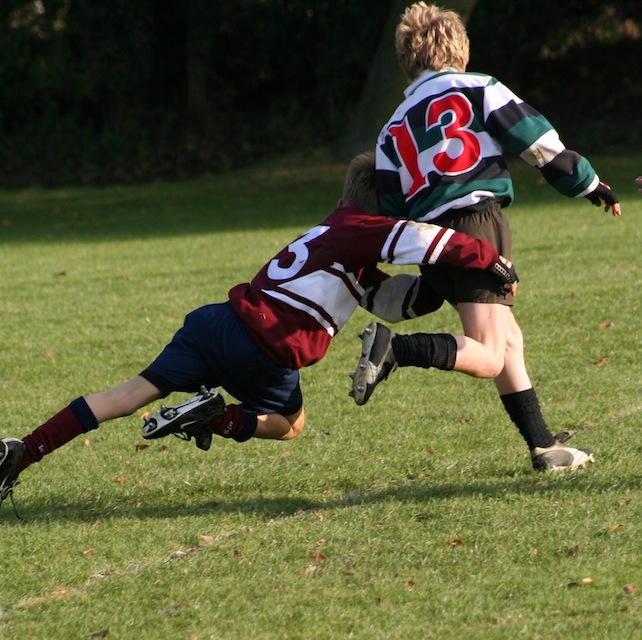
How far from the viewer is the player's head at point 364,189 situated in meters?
4.63

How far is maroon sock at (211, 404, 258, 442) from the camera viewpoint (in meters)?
4.66

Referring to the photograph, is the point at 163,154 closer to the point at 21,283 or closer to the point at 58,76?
the point at 58,76

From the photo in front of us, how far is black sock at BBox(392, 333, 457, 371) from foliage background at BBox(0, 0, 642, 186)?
1804 centimetres

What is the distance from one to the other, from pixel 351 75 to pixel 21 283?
43.9 ft

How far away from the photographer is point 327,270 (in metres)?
4.33

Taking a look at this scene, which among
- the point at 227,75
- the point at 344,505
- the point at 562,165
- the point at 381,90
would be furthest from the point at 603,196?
the point at 227,75

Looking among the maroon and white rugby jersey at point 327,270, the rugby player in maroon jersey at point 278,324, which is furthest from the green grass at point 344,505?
the maroon and white rugby jersey at point 327,270

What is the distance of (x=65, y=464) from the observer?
18.3 ft

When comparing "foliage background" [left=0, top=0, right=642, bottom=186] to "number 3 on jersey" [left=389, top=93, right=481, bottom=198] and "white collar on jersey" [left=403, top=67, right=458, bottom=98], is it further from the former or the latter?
"number 3 on jersey" [left=389, top=93, right=481, bottom=198]

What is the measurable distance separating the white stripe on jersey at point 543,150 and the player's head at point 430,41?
1.61 feet

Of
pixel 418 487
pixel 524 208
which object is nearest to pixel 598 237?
pixel 524 208

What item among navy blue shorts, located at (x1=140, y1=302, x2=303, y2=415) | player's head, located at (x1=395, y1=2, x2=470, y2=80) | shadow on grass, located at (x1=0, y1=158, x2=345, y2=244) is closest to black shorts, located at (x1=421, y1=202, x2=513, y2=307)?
player's head, located at (x1=395, y1=2, x2=470, y2=80)

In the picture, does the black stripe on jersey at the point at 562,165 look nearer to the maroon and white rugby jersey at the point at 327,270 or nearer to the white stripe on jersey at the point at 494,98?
the white stripe on jersey at the point at 494,98

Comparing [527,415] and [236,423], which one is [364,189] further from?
[527,415]
